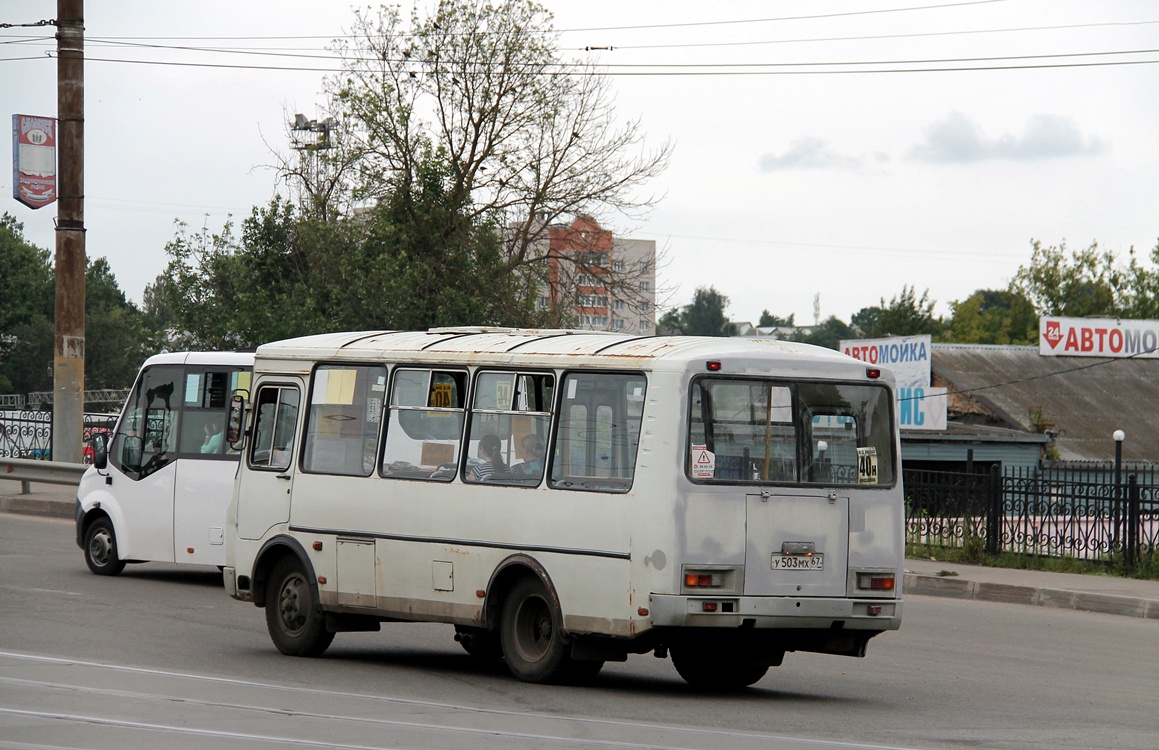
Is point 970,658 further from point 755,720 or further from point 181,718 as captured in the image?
point 181,718

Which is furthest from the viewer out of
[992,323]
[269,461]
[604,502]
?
[992,323]

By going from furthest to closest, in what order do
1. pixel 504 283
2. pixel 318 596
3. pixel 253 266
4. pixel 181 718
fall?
pixel 253 266 → pixel 504 283 → pixel 318 596 → pixel 181 718

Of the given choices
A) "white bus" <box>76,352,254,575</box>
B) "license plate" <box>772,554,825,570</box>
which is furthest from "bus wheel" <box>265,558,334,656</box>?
"white bus" <box>76,352,254,575</box>

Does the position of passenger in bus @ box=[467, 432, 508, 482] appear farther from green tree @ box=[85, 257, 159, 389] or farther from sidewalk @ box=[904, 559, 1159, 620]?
green tree @ box=[85, 257, 159, 389]

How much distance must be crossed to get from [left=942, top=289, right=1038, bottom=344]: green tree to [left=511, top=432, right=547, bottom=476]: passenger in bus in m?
78.6

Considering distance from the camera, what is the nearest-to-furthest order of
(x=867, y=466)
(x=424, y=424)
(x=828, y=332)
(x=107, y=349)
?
1. (x=867, y=466)
2. (x=424, y=424)
3. (x=107, y=349)
4. (x=828, y=332)

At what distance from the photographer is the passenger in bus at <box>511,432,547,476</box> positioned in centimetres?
1002

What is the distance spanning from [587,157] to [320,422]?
27905mm

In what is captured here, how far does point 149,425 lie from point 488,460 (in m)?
7.68

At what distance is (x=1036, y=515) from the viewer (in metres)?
21.2

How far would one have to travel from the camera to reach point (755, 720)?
8.75 meters

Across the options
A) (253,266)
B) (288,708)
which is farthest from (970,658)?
(253,266)

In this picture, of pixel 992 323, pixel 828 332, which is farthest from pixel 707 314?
pixel 992 323

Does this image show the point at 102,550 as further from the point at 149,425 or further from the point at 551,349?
the point at 551,349
